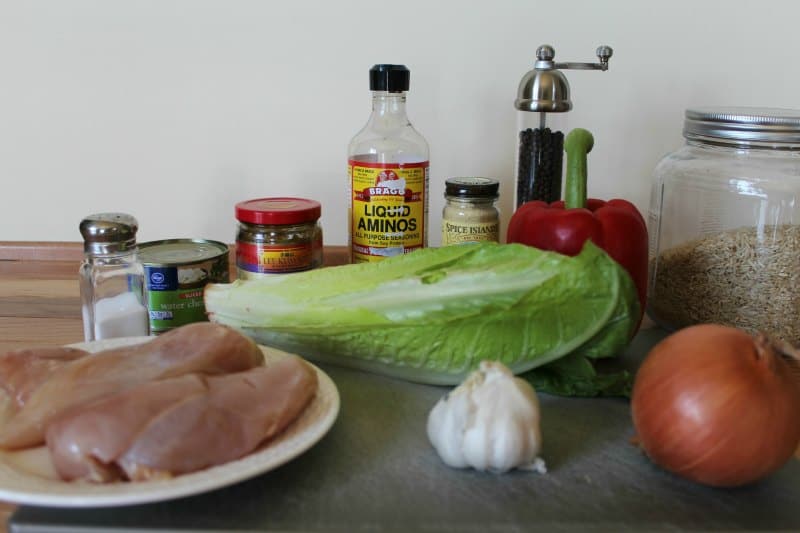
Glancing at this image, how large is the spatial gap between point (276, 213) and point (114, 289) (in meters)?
0.24

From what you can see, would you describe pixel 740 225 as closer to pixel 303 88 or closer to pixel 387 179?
pixel 387 179

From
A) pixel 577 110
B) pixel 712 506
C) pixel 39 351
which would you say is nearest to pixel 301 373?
pixel 39 351

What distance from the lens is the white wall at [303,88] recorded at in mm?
1255

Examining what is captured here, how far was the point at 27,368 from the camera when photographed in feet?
2.43

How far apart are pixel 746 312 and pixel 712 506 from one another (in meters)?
0.42

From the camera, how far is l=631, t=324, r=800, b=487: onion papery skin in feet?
2.07

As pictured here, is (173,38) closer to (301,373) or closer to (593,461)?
(301,373)

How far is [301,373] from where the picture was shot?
0.73 m

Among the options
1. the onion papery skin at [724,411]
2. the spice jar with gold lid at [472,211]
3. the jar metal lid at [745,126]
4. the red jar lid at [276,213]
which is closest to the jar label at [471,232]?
the spice jar with gold lid at [472,211]

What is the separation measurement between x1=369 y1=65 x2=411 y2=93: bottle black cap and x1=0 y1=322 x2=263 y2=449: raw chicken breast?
466mm

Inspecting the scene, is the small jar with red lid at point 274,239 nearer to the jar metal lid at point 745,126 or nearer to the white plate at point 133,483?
the white plate at point 133,483

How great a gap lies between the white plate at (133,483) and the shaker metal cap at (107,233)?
32 cm

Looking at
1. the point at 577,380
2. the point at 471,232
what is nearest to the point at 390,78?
the point at 471,232

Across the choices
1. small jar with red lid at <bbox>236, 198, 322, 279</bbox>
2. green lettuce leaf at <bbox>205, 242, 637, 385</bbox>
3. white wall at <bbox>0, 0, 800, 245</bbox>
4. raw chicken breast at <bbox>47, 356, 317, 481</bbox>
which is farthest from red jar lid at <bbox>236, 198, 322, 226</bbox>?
raw chicken breast at <bbox>47, 356, 317, 481</bbox>
